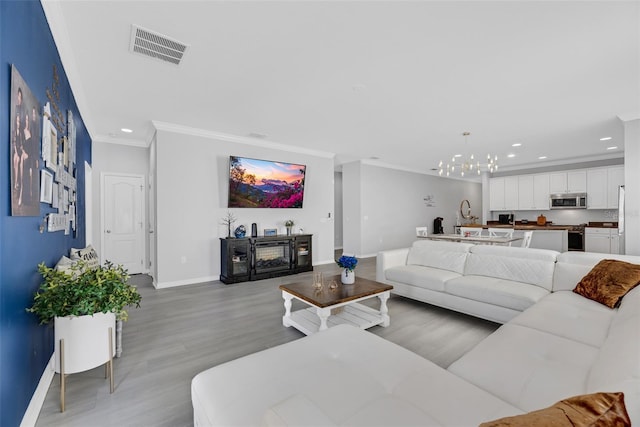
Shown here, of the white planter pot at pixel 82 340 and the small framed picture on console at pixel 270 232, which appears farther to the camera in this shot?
the small framed picture on console at pixel 270 232

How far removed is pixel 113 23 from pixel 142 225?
450cm

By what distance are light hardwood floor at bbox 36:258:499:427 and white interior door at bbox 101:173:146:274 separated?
5.35ft

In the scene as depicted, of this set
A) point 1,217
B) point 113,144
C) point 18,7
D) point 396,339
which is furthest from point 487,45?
point 113,144

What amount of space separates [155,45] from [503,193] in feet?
30.0

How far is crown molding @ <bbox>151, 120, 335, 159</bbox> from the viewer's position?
15.3 ft

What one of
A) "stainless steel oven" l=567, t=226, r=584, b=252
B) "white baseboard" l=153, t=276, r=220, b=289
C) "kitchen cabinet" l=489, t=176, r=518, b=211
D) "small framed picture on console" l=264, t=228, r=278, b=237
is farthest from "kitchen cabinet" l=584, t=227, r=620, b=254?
"white baseboard" l=153, t=276, r=220, b=289

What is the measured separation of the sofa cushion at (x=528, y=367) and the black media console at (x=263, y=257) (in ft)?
13.5

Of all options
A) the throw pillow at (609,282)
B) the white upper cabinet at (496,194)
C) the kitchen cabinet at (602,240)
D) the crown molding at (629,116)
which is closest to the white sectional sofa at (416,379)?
the throw pillow at (609,282)

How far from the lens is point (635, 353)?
1.11 m

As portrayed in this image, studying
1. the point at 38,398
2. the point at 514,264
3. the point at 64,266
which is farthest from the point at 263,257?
the point at 514,264

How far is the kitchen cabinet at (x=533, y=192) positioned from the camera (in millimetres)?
7676

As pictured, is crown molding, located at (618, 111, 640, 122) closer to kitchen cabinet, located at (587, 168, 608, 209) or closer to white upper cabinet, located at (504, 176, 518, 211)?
kitchen cabinet, located at (587, 168, 608, 209)

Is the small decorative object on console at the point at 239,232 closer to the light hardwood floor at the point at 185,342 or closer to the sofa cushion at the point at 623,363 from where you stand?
the light hardwood floor at the point at 185,342

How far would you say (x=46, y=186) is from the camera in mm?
2121
